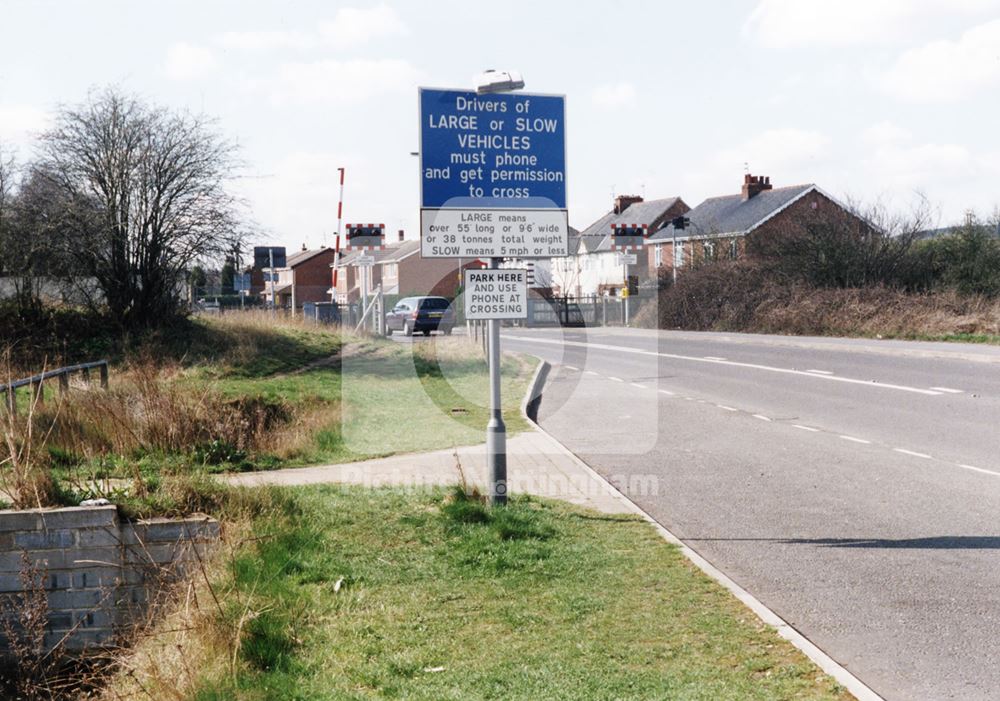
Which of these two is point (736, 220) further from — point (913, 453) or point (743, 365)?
point (913, 453)

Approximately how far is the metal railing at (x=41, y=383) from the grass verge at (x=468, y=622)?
3.54 m

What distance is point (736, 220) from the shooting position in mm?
63000

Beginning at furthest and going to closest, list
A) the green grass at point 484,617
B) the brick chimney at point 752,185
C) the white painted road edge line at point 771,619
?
the brick chimney at point 752,185 < the green grass at point 484,617 < the white painted road edge line at point 771,619

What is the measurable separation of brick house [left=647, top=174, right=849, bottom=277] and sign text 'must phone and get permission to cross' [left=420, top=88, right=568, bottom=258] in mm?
33098

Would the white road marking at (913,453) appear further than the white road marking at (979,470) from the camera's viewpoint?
Yes

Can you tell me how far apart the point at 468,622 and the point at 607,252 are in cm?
7044

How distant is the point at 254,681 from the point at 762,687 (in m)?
2.58

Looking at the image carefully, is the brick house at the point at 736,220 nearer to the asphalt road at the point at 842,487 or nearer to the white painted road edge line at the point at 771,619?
the asphalt road at the point at 842,487

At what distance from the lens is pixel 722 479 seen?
35.0ft

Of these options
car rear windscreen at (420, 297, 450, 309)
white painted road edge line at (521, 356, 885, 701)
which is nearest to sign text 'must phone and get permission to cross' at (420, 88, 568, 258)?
white painted road edge line at (521, 356, 885, 701)

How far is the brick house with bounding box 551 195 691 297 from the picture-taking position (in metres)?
74.0

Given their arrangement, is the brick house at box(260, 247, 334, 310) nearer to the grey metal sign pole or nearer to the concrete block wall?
the grey metal sign pole

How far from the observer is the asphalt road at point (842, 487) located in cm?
564

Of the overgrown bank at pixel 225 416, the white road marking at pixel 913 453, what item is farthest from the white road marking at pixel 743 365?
the white road marking at pixel 913 453
